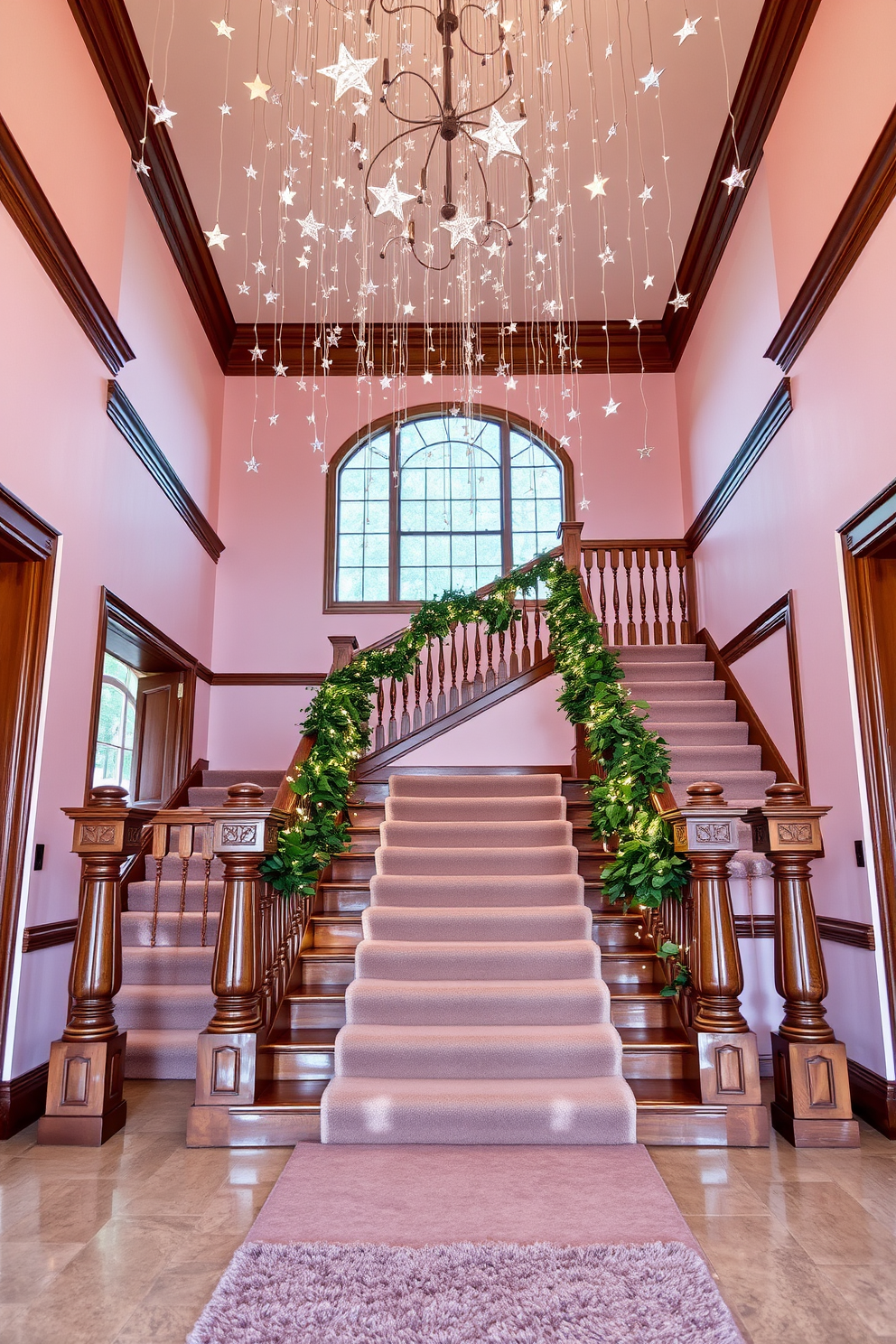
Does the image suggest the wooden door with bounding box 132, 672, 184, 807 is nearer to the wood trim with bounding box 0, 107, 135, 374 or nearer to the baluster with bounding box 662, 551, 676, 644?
the wood trim with bounding box 0, 107, 135, 374

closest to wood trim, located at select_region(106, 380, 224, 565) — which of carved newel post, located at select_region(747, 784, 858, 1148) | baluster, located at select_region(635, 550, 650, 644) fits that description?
baluster, located at select_region(635, 550, 650, 644)

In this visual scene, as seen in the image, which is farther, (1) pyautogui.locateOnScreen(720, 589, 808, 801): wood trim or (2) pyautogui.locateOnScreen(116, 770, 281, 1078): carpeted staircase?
(1) pyautogui.locateOnScreen(720, 589, 808, 801): wood trim

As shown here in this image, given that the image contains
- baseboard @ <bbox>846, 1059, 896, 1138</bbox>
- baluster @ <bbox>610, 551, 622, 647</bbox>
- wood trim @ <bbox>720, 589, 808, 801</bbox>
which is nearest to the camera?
baseboard @ <bbox>846, 1059, 896, 1138</bbox>

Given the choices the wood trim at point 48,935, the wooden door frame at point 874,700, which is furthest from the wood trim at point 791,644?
the wood trim at point 48,935

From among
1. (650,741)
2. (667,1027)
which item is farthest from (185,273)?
(667,1027)

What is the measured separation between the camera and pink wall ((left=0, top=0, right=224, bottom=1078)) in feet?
12.8

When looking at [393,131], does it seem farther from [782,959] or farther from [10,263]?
[782,959]

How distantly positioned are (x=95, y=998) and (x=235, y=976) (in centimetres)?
56

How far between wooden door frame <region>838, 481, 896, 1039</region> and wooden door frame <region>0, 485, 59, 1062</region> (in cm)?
361

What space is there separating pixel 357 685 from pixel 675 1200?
13.1 feet

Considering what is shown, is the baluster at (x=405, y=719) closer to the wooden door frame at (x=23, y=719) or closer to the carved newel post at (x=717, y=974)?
the wooden door frame at (x=23, y=719)

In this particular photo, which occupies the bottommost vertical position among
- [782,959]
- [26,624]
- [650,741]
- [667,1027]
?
[667,1027]

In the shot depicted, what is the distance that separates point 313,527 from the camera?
843 cm

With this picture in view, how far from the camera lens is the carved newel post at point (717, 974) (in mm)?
3266
